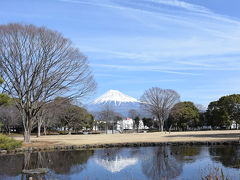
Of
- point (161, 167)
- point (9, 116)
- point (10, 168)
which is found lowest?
point (10, 168)

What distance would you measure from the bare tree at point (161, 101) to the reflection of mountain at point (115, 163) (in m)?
45.7

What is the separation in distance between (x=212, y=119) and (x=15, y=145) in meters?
49.6

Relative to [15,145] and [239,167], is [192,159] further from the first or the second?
[15,145]

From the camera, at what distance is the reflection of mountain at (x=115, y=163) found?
51.3 ft

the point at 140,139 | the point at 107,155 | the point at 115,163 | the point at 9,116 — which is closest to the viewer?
the point at 115,163

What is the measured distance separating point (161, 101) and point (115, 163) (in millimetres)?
47871

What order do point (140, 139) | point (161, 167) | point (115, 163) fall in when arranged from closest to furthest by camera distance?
1. point (161, 167)
2. point (115, 163)
3. point (140, 139)

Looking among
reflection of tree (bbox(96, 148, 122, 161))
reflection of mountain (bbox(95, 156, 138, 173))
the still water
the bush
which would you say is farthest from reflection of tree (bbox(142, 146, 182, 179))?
the bush

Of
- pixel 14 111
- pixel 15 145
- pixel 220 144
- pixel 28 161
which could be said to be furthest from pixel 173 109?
pixel 28 161

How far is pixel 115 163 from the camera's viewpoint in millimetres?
17312

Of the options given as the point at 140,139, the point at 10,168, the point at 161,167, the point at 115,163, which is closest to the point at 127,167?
the point at 115,163

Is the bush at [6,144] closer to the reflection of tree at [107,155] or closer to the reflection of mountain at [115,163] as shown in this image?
the reflection of tree at [107,155]

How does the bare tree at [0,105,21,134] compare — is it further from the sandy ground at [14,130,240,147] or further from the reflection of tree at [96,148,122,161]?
the reflection of tree at [96,148,122,161]

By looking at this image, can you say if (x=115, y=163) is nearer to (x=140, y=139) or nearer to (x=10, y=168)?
(x=10, y=168)
